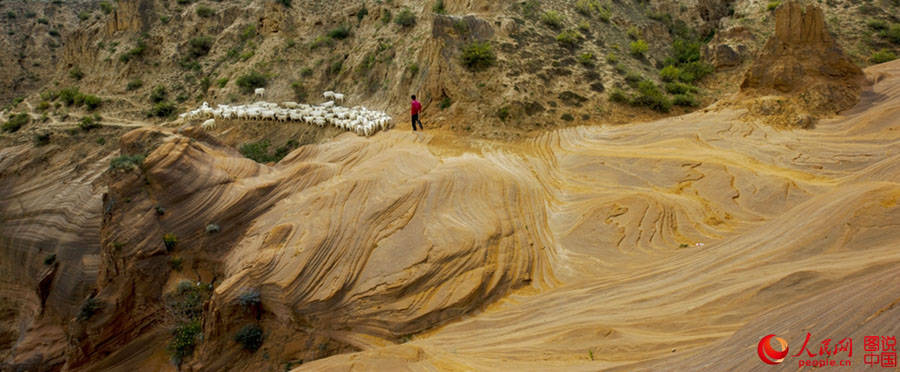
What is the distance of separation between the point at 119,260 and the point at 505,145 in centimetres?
1300

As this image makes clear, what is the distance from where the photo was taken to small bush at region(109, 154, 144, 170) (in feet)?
38.4

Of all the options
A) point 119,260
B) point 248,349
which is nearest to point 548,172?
point 248,349

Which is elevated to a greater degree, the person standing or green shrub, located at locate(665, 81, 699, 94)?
green shrub, located at locate(665, 81, 699, 94)

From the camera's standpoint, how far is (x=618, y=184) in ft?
42.6

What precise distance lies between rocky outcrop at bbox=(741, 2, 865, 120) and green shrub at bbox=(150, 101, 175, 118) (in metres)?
31.1

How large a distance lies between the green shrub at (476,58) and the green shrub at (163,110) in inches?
763

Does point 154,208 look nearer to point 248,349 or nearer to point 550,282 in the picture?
point 248,349

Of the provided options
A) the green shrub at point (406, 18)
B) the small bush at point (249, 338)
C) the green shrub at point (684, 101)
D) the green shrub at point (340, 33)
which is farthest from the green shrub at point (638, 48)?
the small bush at point (249, 338)

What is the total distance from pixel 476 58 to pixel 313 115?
8.47 meters

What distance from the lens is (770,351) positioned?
4723 millimetres

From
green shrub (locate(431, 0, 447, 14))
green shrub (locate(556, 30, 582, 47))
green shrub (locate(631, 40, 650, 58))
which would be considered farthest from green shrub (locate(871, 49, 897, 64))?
green shrub (locate(431, 0, 447, 14))

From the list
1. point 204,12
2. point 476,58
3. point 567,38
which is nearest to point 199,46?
point 204,12

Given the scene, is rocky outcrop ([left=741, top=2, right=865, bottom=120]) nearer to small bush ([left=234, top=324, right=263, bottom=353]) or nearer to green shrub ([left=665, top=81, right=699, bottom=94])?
green shrub ([left=665, top=81, right=699, bottom=94])

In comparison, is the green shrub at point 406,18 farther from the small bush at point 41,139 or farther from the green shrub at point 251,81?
the small bush at point 41,139
